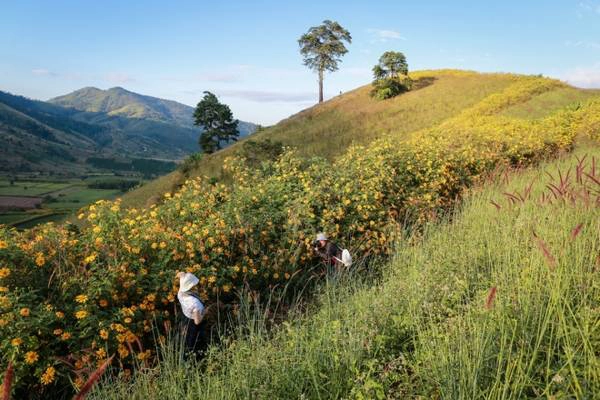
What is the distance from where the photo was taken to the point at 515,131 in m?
16.3

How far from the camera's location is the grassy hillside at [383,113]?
1049 inches

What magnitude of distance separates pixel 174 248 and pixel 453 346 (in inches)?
156

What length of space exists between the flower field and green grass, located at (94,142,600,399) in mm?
868

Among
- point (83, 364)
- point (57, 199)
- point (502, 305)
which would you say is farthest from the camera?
point (57, 199)

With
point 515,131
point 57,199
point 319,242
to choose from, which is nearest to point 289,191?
point 319,242

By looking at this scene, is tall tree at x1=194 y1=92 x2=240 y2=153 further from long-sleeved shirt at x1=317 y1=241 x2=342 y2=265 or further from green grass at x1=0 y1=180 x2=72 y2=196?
green grass at x1=0 y1=180 x2=72 y2=196

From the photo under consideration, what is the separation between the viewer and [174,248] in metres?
5.21

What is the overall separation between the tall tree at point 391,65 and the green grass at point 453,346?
40.1m

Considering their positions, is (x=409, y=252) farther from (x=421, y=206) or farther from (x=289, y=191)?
(x=421, y=206)

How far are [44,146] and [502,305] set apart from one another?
711ft

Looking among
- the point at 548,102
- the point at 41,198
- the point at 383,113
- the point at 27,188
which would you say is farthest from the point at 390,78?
the point at 27,188

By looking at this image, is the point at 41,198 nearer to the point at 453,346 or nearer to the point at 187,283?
the point at 187,283

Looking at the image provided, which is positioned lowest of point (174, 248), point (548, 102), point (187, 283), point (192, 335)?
point (192, 335)

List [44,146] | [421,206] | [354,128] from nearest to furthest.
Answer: [421,206] < [354,128] < [44,146]
